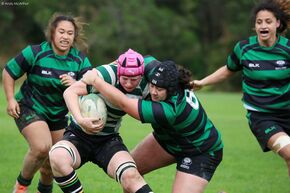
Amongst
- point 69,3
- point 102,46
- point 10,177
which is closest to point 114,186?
point 10,177

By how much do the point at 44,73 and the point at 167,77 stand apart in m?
1.97

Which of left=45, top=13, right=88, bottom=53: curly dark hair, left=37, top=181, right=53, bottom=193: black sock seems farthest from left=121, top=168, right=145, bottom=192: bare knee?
left=45, top=13, right=88, bottom=53: curly dark hair

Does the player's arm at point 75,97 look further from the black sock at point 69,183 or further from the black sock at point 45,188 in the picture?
the black sock at point 45,188

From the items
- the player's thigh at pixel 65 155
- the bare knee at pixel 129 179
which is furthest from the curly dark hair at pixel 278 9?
the player's thigh at pixel 65 155

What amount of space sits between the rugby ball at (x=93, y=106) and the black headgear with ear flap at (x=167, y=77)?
0.55 meters

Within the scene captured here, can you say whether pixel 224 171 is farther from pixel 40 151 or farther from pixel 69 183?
pixel 69 183

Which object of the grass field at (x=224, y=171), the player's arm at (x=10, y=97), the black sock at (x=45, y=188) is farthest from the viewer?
the grass field at (x=224, y=171)

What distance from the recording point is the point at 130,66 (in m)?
5.71

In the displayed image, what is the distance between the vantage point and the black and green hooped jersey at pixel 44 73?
709 cm

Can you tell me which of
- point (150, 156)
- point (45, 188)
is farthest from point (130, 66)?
point (45, 188)

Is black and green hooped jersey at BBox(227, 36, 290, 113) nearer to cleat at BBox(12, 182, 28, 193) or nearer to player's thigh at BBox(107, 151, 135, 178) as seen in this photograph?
player's thigh at BBox(107, 151, 135, 178)

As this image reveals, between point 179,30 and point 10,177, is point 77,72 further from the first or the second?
point 179,30

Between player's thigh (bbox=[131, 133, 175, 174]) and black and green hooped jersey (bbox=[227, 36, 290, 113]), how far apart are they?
125 centimetres

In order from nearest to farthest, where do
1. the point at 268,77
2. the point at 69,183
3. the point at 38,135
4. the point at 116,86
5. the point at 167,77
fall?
1. the point at 167,77
2. the point at 69,183
3. the point at 116,86
4. the point at 268,77
5. the point at 38,135
